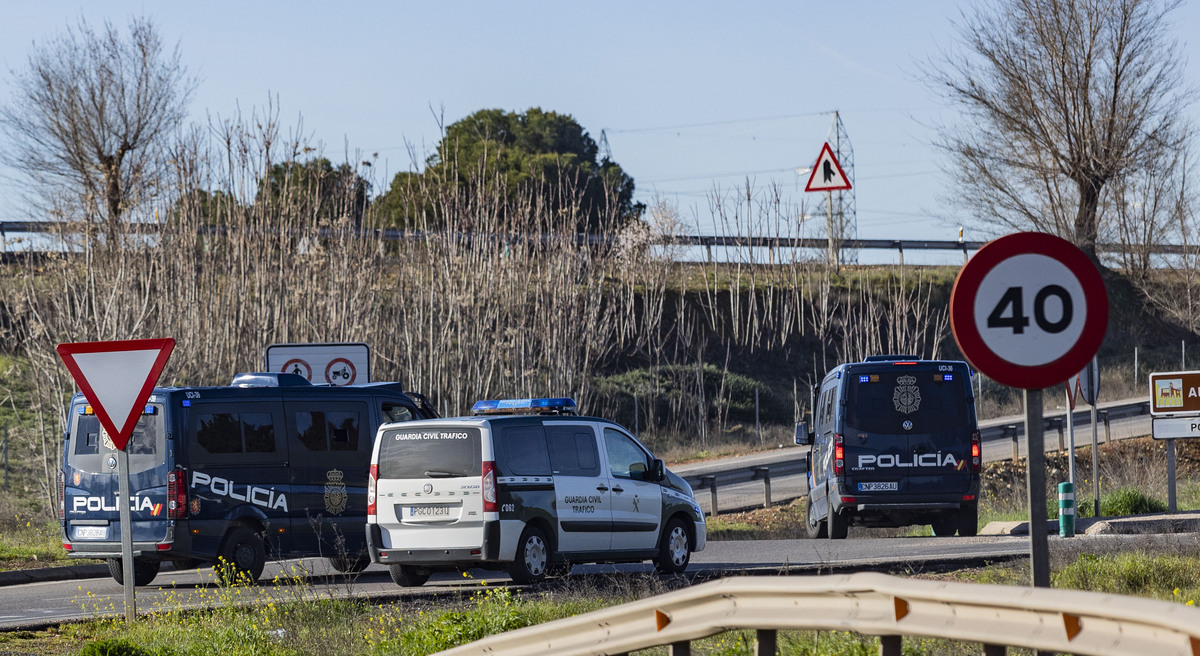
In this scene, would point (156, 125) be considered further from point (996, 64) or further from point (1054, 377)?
point (1054, 377)

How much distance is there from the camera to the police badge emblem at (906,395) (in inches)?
691

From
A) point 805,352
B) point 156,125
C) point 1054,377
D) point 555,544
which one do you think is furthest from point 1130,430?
point 1054,377

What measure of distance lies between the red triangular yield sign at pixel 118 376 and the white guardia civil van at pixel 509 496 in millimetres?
3728

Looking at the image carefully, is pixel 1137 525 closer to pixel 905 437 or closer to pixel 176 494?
pixel 905 437

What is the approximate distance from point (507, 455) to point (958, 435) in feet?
23.1

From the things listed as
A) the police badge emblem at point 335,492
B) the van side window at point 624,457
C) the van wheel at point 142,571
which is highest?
the van side window at point 624,457

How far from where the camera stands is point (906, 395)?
1758 centimetres

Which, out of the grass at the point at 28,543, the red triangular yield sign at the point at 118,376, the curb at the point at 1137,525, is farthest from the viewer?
the grass at the point at 28,543

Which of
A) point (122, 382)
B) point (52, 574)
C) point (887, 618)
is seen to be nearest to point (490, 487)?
point (122, 382)

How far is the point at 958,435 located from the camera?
57.8 ft

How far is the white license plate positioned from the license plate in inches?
151

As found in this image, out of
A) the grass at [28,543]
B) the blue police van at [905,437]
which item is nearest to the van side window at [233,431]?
the grass at [28,543]

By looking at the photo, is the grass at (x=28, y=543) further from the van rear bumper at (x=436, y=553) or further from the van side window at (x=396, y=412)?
the van rear bumper at (x=436, y=553)

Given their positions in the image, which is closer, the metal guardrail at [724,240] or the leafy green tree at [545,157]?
the metal guardrail at [724,240]
